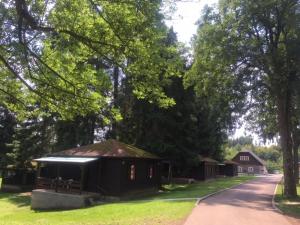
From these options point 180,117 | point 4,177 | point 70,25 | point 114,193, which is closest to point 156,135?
point 180,117

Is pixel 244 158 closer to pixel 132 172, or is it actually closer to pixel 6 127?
pixel 6 127

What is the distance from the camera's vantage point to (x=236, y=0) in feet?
87.0

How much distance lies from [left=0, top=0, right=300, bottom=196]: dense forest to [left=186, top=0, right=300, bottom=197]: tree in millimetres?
73

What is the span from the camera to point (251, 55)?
2747cm

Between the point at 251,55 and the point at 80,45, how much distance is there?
16.8 meters

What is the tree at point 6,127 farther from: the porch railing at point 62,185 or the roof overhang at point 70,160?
the roof overhang at point 70,160

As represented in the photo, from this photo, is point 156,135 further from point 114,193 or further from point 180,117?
point 114,193

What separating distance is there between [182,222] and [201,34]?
676 inches

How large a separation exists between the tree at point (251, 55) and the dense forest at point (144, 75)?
73mm

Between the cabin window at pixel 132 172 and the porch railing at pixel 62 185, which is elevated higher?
the cabin window at pixel 132 172

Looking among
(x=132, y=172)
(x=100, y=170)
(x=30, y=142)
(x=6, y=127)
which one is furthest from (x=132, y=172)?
(x=6, y=127)

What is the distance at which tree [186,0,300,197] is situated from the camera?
2573 cm

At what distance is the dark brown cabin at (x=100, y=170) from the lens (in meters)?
28.6

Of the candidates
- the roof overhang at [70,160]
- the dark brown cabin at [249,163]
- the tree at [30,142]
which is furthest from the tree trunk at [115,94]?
the dark brown cabin at [249,163]
